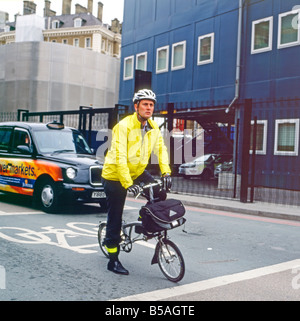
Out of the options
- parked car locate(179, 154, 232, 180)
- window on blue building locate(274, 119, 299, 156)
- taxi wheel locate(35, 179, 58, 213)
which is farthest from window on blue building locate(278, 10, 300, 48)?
taxi wheel locate(35, 179, 58, 213)

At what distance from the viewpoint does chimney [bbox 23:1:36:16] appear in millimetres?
77000

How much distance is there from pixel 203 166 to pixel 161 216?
692 inches

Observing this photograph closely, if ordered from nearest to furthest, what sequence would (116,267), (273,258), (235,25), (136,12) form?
(116,267) → (273,258) → (235,25) → (136,12)

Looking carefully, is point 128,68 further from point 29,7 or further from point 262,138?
point 29,7

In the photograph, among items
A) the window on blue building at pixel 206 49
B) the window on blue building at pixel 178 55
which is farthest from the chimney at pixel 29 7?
the window on blue building at pixel 206 49

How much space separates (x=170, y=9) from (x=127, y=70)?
5.05 meters

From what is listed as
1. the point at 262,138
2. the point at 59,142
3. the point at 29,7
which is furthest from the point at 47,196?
the point at 29,7

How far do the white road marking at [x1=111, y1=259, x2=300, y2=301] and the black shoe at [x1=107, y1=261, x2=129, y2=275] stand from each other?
0.70 meters

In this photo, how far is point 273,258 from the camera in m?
6.10

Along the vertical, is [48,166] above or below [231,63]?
below

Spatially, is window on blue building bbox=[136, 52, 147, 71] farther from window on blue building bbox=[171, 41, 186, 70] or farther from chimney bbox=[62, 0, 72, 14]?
chimney bbox=[62, 0, 72, 14]

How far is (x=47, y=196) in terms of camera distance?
9.36m
